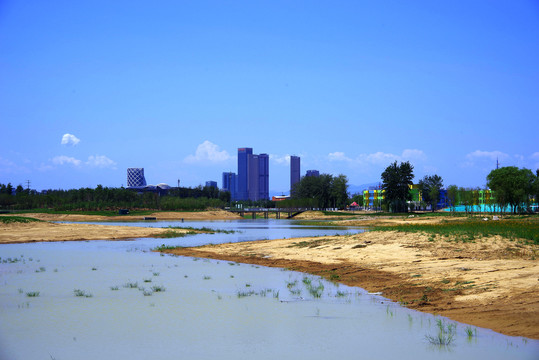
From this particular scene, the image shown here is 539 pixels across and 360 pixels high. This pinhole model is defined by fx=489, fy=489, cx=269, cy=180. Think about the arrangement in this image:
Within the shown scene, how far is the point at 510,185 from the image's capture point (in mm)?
88812

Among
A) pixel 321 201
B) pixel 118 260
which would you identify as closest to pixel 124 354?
pixel 118 260

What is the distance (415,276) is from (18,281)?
1712cm

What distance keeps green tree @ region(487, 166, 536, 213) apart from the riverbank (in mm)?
65963

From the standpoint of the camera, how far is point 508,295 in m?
14.5

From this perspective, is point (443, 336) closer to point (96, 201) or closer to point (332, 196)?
point (96, 201)

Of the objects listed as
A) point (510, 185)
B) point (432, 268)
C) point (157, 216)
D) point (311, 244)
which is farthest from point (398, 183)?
point (432, 268)

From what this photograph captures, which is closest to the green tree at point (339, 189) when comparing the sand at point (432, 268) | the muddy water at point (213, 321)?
the sand at point (432, 268)

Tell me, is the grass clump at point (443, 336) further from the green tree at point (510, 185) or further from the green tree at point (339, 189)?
the green tree at point (339, 189)

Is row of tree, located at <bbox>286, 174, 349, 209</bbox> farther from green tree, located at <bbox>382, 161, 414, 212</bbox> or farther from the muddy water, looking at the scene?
the muddy water

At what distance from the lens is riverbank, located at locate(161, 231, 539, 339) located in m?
13.8

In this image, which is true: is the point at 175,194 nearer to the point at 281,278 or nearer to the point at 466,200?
the point at 466,200

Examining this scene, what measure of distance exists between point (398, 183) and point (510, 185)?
124 ft

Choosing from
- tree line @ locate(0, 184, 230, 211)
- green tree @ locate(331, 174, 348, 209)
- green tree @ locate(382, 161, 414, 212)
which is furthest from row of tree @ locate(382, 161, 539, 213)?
tree line @ locate(0, 184, 230, 211)

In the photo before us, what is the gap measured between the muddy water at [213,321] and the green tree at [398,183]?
105 meters
